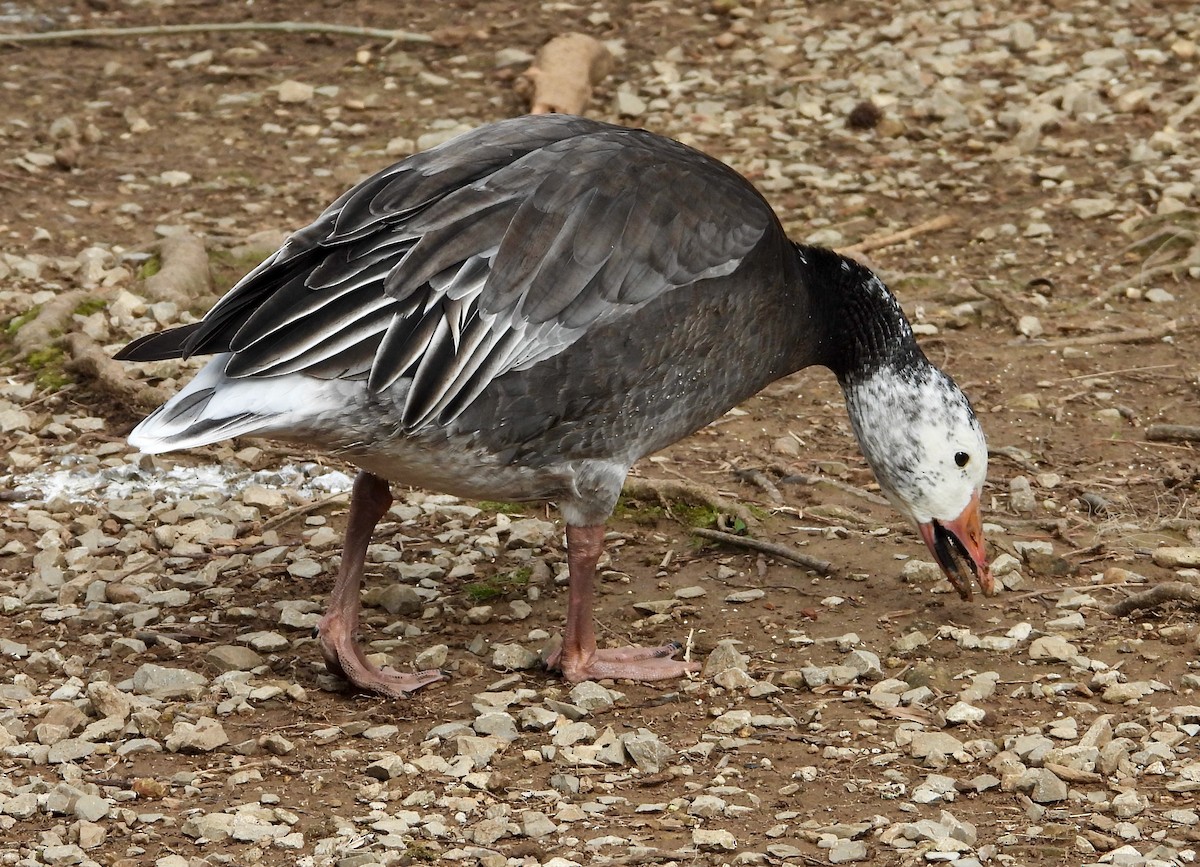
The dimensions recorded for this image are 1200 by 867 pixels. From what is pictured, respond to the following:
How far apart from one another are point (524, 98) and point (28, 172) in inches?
120

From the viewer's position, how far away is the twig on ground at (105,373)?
259 inches

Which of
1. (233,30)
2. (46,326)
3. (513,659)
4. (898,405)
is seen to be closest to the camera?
(513,659)

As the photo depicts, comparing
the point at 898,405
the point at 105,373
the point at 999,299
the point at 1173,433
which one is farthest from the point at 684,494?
the point at 105,373

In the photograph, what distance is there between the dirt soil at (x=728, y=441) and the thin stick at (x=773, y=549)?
50mm

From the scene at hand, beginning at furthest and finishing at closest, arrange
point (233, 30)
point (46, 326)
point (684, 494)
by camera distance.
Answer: point (233, 30), point (46, 326), point (684, 494)

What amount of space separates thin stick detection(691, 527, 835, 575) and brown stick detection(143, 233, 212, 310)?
3.11 m

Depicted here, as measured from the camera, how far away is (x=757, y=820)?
396 centimetres

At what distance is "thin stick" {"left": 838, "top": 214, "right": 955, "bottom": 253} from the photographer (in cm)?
809

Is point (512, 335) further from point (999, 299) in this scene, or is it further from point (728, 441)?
point (999, 299)

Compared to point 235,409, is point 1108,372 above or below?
below

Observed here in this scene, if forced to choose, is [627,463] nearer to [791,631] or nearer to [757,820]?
[791,631]

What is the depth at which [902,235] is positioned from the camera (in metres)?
8.21

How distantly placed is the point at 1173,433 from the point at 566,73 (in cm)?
476

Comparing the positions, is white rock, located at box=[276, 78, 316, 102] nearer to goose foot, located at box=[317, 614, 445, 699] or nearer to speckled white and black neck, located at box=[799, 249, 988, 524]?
speckled white and black neck, located at box=[799, 249, 988, 524]
